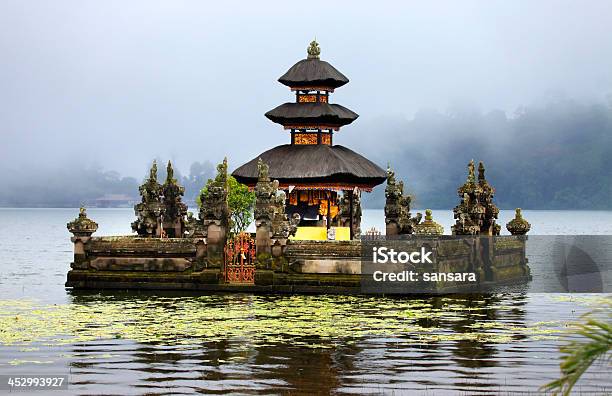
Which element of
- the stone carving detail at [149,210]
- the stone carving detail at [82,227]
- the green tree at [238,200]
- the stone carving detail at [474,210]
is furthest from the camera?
the green tree at [238,200]

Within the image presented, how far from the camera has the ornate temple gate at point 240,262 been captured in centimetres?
3966

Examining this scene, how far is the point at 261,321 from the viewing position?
97.3 ft

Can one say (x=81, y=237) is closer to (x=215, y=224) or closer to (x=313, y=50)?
(x=215, y=224)

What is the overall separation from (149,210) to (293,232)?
1030cm

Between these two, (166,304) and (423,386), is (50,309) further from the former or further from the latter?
(423,386)

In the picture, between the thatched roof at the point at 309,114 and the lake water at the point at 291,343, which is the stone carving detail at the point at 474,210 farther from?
the thatched roof at the point at 309,114

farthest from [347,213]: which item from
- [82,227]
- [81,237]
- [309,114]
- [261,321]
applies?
[261,321]

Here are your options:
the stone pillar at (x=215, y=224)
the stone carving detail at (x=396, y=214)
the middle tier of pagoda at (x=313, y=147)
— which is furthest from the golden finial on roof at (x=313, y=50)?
the stone pillar at (x=215, y=224)

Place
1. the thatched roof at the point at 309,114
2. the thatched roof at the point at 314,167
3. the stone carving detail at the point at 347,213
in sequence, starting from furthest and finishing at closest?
the stone carving detail at the point at 347,213 → the thatched roof at the point at 309,114 → the thatched roof at the point at 314,167

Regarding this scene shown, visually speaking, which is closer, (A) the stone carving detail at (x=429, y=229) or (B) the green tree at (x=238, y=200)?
(A) the stone carving detail at (x=429, y=229)

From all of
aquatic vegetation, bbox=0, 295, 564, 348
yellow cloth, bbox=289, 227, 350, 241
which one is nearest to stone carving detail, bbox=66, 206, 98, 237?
aquatic vegetation, bbox=0, 295, 564, 348

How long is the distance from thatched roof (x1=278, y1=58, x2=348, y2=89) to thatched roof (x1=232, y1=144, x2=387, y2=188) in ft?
9.56

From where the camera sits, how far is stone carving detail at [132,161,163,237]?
4772cm

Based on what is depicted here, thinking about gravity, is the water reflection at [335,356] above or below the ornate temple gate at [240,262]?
below
